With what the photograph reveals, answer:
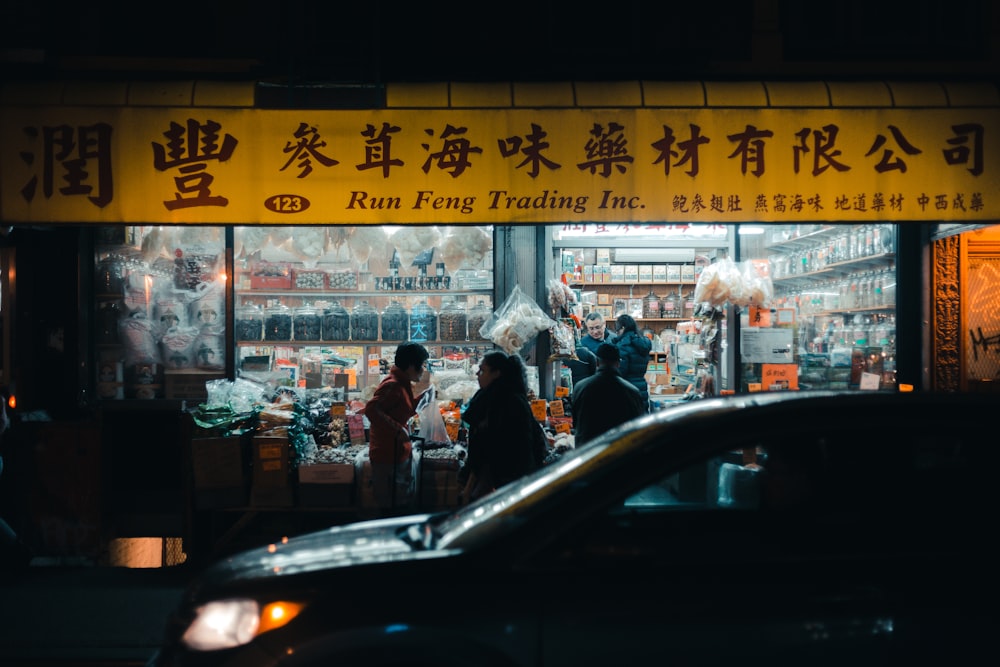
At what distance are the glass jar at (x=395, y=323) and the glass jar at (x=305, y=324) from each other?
0.81 m

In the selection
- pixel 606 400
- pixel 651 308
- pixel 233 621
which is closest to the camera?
pixel 233 621

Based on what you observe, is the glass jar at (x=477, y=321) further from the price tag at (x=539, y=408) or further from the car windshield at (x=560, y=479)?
the car windshield at (x=560, y=479)

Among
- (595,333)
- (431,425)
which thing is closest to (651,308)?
(595,333)

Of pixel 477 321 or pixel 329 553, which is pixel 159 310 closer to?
pixel 477 321

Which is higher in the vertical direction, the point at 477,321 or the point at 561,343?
the point at 477,321

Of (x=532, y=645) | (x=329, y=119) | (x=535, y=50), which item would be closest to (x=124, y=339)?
(x=329, y=119)

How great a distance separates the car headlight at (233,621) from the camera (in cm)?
274

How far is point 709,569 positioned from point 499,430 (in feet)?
12.0

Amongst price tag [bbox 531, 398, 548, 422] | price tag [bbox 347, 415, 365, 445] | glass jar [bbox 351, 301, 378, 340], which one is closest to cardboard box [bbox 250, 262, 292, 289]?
glass jar [bbox 351, 301, 378, 340]

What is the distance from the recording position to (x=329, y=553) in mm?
3092

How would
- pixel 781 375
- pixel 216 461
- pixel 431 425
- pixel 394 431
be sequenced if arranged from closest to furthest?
pixel 394 431, pixel 216 461, pixel 431 425, pixel 781 375

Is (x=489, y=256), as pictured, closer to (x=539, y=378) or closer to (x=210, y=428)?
(x=539, y=378)

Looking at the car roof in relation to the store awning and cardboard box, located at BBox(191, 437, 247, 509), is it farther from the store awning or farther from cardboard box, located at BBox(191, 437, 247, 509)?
cardboard box, located at BBox(191, 437, 247, 509)

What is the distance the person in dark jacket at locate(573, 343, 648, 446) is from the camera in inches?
271
